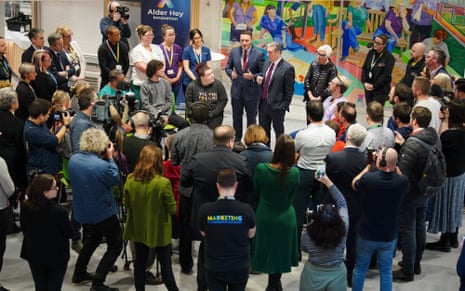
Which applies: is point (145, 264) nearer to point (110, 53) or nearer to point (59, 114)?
point (59, 114)

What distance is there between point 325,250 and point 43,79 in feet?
14.8

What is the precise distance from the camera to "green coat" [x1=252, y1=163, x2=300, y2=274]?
457 cm

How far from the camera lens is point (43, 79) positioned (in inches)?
288

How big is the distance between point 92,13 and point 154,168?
7.73 metres

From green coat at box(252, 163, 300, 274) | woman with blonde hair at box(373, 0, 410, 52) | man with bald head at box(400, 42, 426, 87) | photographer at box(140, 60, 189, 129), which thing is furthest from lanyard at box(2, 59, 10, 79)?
woman with blonde hair at box(373, 0, 410, 52)

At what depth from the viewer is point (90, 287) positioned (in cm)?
515

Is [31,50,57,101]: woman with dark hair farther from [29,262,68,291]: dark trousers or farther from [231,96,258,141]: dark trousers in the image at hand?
[29,262,68,291]: dark trousers

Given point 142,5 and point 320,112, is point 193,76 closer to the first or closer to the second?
point 142,5

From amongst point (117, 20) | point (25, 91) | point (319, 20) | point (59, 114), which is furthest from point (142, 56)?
point (319, 20)

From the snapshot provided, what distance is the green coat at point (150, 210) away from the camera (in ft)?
14.8

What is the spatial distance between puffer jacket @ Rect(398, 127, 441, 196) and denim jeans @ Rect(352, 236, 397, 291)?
2.54ft

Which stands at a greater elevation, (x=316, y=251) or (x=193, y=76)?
(x=193, y=76)

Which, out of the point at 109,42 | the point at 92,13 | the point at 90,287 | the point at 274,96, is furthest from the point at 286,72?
the point at 92,13

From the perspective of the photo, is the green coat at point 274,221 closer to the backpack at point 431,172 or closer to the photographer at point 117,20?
the backpack at point 431,172
